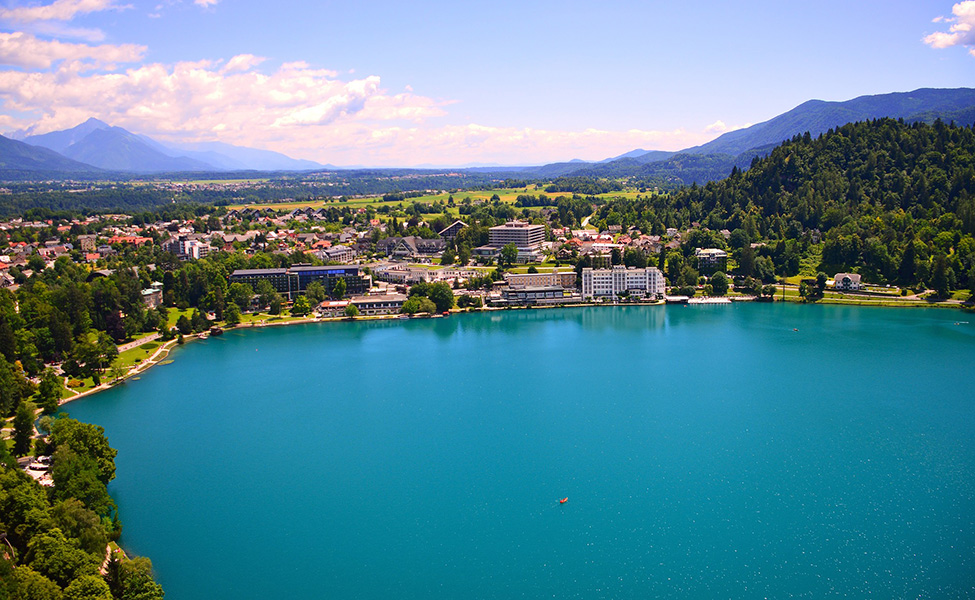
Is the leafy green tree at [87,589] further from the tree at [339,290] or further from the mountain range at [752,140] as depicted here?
the mountain range at [752,140]

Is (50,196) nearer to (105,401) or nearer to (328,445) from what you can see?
(105,401)

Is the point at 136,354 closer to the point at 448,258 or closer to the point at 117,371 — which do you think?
the point at 117,371

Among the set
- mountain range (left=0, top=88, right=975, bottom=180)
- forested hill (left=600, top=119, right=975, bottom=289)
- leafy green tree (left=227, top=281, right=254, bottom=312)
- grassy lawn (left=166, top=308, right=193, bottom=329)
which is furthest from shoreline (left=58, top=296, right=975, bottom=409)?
mountain range (left=0, top=88, right=975, bottom=180)

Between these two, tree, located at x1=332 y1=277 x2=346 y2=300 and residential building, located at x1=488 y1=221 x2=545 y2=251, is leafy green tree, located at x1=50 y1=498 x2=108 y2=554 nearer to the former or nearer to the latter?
tree, located at x1=332 y1=277 x2=346 y2=300

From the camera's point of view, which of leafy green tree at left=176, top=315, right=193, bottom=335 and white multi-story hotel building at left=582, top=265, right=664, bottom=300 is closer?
leafy green tree at left=176, top=315, right=193, bottom=335

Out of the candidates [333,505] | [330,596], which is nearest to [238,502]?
[333,505]

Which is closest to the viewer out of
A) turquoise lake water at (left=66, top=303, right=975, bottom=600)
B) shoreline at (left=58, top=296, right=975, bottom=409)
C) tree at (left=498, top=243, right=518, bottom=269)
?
turquoise lake water at (left=66, top=303, right=975, bottom=600)
